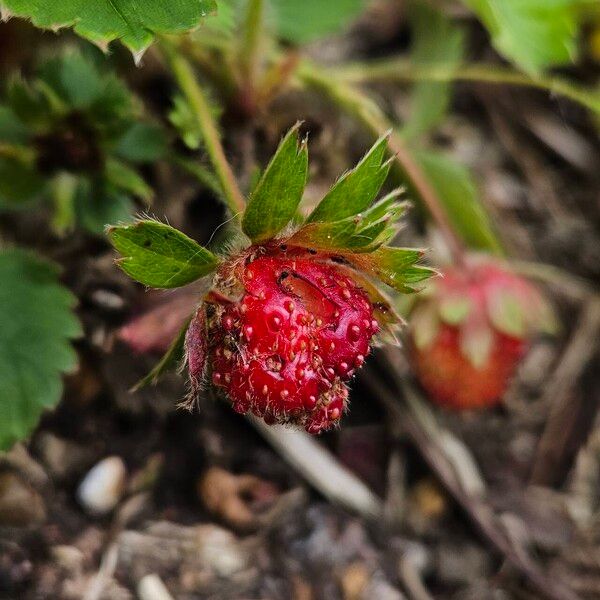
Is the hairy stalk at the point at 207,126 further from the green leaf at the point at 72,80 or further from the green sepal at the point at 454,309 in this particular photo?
the green sepal at the point at 454,309

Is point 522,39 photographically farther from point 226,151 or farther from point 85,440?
point 85,440

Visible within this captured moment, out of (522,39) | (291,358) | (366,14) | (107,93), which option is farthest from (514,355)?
(366,14)

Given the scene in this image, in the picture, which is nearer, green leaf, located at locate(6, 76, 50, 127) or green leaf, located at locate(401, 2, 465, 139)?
green leaf, located at locate(6, 76, 50, 127)

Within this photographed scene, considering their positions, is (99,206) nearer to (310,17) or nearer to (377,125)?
(377,125)

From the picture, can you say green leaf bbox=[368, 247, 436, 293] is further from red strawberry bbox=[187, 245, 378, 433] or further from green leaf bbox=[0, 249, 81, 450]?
green leaf bbox=[0, 249, 81, 450]

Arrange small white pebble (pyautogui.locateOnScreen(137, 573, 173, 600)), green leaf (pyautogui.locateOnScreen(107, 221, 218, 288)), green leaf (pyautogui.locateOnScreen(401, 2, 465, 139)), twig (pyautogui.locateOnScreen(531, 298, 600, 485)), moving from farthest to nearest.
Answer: green leaf (pyautogui.locateOnScreen(401, 2, 465, 139))
twig (pyautogui.locateOnScreen(531, 298, 600, 485))
small white pebble (pyautogui.locateOnScreen(137, 573, 173, 600))
green leaf (pyautogui.locateOnScreen(107, 221, 218, 288))

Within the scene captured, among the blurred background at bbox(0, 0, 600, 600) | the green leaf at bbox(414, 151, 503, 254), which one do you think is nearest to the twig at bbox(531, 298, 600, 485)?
the blurred background at bbox(0, 0, 600, 600)

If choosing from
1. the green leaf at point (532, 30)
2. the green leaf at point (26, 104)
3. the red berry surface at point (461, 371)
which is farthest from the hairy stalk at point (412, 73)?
the green leaf at point (26, 104)
